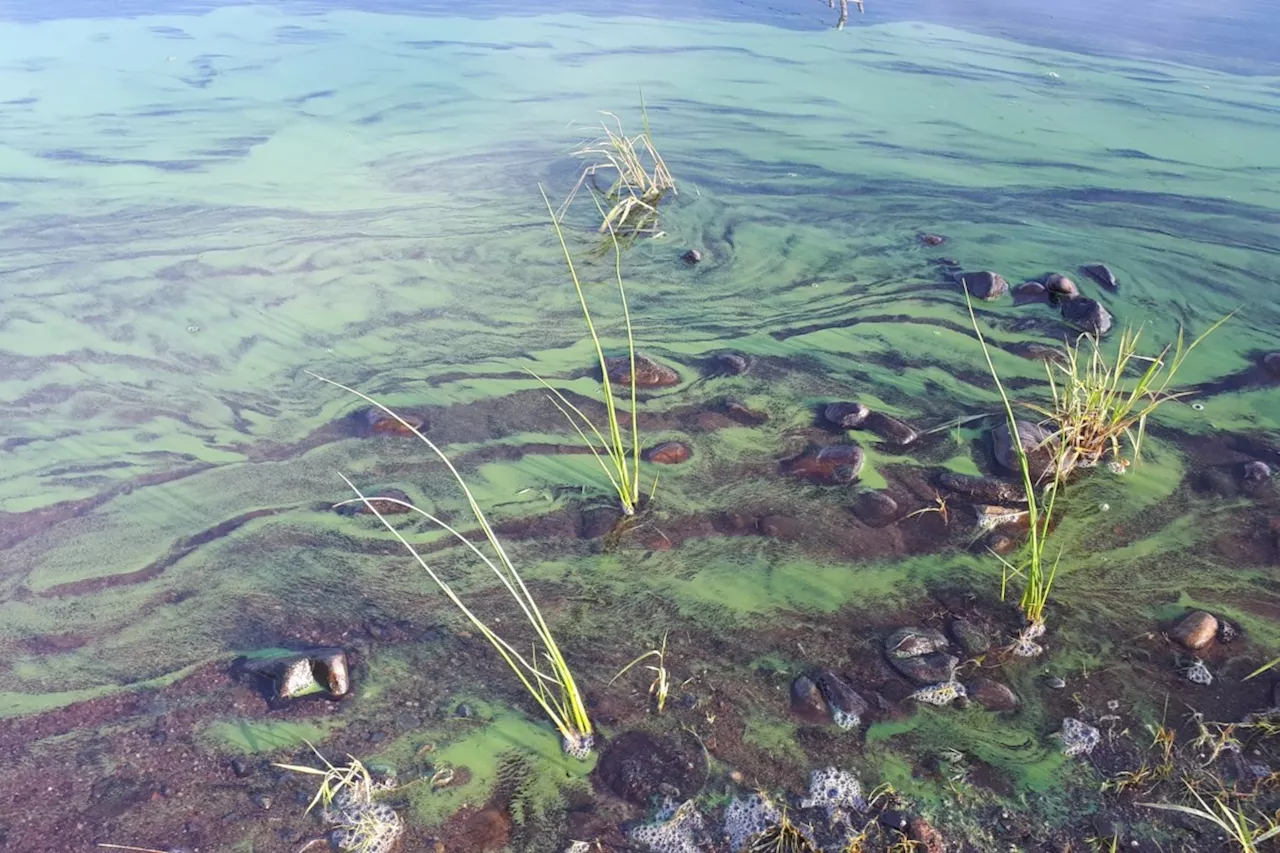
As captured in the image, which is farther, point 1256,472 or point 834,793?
point 1256,472

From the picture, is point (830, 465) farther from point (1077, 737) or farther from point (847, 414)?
point (1077, 737)

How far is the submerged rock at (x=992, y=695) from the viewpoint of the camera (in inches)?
54.7

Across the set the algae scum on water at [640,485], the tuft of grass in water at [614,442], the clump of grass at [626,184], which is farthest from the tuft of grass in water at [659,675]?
the clump of grass at [626,184]

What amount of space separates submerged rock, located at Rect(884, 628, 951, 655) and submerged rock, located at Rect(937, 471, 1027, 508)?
1.37 ft

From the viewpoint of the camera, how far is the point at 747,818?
4.08 feet

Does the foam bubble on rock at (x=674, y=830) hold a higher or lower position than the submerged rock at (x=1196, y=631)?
lower

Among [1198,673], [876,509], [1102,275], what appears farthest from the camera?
[1102,275]

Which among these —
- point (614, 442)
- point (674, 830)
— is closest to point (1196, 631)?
point (674, 830)

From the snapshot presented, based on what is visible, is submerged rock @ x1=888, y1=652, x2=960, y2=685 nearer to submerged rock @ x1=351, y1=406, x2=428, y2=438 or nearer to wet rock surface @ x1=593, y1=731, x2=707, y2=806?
wet rock surface @ x1=593, y1=731, x2=707, y2=806

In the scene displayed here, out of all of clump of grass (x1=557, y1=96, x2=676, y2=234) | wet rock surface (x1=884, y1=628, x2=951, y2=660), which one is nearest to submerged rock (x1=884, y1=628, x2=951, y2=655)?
wet rock surface (x1=884, y1=628, x2=951, y2=660)

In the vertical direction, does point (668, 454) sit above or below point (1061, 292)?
below

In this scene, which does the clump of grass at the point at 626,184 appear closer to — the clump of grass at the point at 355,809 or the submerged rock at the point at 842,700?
the submerged rock at the point at 842,700

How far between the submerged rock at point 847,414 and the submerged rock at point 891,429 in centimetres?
2

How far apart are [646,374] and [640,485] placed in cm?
42
